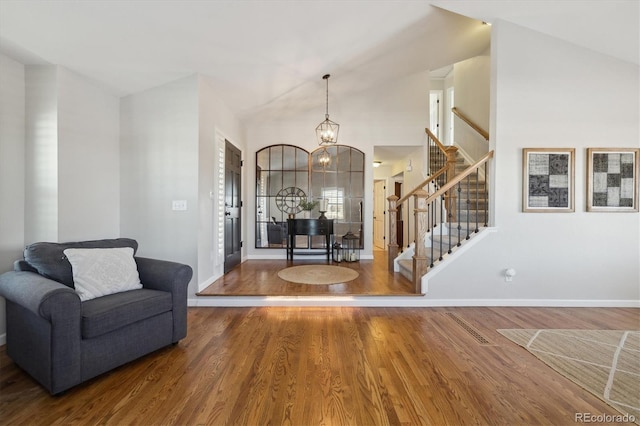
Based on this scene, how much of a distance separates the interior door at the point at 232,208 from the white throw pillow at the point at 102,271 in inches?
70.7

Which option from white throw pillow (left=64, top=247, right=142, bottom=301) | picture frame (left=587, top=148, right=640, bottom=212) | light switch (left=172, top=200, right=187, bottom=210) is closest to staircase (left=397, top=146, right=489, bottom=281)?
picture frame (left=587, top=148, right=640, bottom=212)

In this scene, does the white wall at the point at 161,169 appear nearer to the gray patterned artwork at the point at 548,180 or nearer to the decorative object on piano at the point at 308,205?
the decorative object on piano at the point at 308,205

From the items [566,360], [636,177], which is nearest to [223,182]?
[566,360]

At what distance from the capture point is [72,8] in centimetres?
196

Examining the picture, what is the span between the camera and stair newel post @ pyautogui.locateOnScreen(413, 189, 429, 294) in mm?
3109

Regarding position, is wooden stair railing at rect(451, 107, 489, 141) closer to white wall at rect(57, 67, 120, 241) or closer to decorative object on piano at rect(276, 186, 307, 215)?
decorative object on piano at rect(276, 186, 307, 215)

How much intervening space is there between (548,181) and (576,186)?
34 cm

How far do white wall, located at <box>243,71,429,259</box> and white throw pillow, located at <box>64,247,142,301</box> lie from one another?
121 inches

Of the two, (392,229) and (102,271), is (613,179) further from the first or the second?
(102,271)

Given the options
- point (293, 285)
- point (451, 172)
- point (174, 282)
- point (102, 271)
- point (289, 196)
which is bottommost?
point (293, 285)

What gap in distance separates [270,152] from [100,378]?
4333 millimetres

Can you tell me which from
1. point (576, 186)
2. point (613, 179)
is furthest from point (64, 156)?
point (613, 179)

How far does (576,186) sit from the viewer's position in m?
3.12

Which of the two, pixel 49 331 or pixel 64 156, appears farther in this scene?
pixel 64 156
